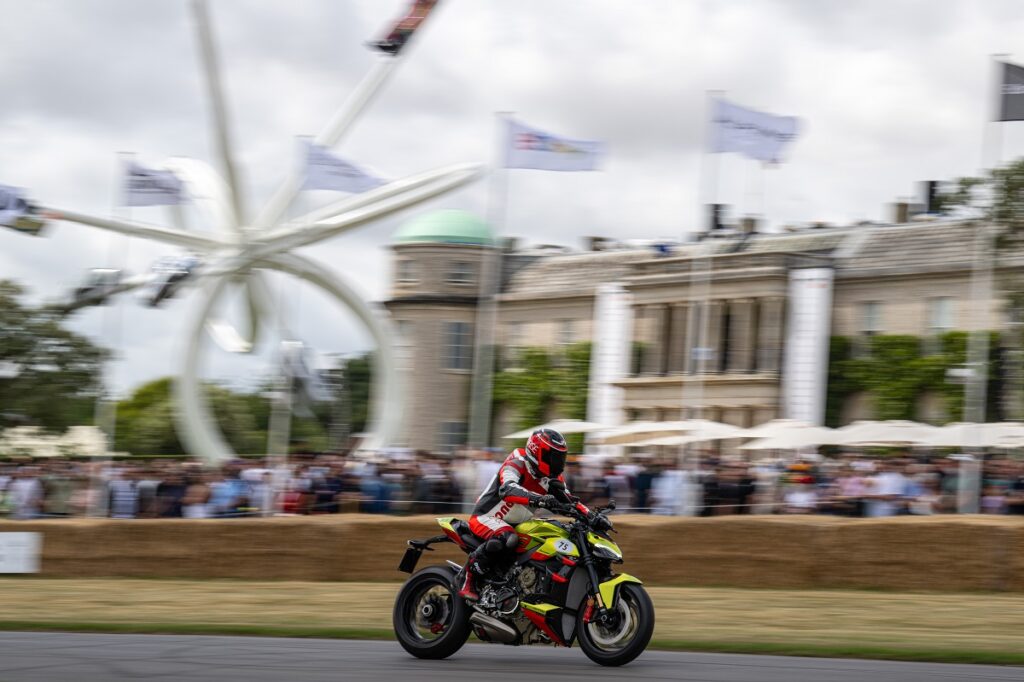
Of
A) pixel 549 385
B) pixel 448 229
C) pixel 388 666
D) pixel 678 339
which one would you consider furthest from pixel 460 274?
pixel 388 666

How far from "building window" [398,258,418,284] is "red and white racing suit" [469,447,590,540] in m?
69.6

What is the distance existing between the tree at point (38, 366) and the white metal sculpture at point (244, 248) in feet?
71.1

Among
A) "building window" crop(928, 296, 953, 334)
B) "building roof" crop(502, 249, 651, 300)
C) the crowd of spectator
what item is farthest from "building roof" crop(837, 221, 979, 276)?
the crowd of spectator

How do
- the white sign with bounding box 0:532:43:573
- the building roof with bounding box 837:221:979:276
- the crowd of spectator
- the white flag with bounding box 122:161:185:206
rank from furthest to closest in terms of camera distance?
the building roof with bounding box 837:221:979:276
the white flag with bounding box 122:161:185:206
the white sign with bounding box 0:532:43:573
the crowd of spectator

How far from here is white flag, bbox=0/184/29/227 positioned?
35.6 m

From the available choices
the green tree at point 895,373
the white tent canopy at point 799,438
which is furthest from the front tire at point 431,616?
the green tree at point 895,373

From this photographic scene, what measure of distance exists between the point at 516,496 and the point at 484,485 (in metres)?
14.3

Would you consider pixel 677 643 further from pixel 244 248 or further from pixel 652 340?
pixel 652 340

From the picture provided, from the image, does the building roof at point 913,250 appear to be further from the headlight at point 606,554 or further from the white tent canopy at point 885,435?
the headlight at point 606,554

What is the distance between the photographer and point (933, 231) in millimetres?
63875

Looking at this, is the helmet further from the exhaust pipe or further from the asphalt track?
the asphalt track

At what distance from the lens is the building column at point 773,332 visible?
2579 inches

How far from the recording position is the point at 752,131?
29438 mm

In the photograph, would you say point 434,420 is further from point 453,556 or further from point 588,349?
point 453,556
